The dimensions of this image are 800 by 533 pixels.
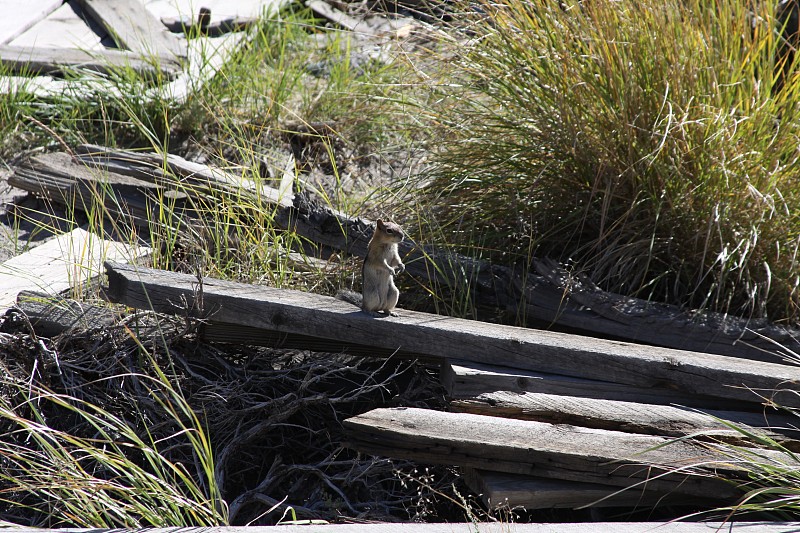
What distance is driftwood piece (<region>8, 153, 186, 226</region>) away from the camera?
4.93 metres

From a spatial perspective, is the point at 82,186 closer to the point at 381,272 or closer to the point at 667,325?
the point at 381,272

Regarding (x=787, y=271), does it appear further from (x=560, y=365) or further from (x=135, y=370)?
(x=135, y=370)

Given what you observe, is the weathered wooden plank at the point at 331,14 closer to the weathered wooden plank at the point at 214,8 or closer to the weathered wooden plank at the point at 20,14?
the weathered wooden plank at the point at 214,8

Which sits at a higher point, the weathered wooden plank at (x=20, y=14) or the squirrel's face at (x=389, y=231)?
the weathered wooden plank at (x=20, y=14)

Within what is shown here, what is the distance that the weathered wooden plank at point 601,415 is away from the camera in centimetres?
310

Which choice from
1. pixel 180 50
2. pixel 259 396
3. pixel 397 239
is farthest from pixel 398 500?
pixel 180 50

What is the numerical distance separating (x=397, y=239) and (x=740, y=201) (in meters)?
1.79

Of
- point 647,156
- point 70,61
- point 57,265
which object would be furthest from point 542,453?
point 70,61

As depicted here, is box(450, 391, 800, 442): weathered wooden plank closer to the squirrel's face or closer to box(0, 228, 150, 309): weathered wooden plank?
the squirrel's face

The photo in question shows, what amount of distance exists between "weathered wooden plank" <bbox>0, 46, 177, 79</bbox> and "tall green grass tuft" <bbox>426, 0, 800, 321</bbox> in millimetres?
3248

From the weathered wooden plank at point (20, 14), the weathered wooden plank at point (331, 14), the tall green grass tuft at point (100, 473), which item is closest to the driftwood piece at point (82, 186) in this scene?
the tall green grass tuft at point (100, 473)

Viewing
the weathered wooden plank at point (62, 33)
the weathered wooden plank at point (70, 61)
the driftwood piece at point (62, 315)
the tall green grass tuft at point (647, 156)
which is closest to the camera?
the driftwood piece at point (62, 315)

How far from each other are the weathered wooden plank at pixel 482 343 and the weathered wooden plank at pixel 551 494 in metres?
0.51

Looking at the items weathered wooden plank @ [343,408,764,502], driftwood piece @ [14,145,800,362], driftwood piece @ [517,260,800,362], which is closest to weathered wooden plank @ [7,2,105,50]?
driftwood piece @ [14,145,800,362]
